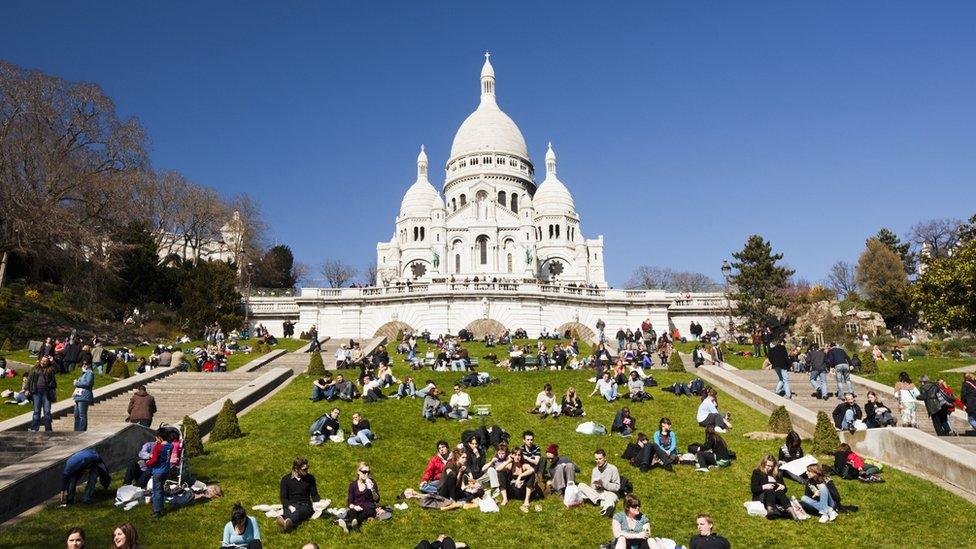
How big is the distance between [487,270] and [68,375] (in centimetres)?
5191

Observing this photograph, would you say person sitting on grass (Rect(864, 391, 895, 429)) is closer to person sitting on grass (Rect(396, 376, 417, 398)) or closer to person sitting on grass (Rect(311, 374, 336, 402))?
person sitting on grass (Rect(396, 376, 417, 398))

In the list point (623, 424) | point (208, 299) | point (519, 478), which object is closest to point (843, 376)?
point (623, 424)

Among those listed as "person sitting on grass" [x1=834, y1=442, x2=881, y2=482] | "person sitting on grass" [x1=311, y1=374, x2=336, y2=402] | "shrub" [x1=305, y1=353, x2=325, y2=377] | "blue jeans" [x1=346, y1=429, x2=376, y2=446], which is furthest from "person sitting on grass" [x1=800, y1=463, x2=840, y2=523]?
"shrub" [x1=305, y1=353, x2=325, y2=377]

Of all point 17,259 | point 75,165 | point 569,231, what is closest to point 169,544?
point 75,165

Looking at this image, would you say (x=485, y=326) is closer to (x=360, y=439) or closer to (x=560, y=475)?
(x=360, y=439)

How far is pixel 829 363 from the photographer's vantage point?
20328mm

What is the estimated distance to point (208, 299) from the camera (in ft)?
139

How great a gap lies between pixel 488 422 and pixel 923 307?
24.7 m

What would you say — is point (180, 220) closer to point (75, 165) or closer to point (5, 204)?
point (75, 165)

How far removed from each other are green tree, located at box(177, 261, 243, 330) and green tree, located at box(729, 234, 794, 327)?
1201 inches

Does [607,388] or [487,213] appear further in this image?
[487,213]

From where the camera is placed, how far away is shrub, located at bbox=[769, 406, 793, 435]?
54.6 ft

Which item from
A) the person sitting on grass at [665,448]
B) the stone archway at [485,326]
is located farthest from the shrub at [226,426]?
the stone archway at [485,326]

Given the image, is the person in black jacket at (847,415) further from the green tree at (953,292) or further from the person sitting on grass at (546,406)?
the green tree at (953,292)
